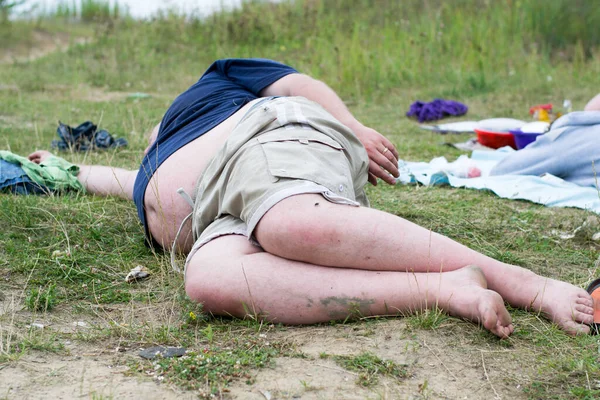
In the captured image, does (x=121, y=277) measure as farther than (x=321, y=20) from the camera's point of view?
No

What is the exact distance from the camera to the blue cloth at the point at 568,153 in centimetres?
374

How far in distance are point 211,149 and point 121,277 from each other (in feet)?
1.95

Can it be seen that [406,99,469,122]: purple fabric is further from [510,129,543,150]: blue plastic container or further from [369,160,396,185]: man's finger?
[369,160,396,185]: man's finger

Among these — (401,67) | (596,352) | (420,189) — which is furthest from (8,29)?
(596,352)

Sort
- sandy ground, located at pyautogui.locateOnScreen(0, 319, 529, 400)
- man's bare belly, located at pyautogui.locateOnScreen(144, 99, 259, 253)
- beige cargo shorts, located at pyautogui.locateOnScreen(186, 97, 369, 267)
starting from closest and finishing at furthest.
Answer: sandy ground, located at pyautogui.locateOnScreen(0, 319, 529, 400) → beige cargo shorts, located at pyautogui.locateOnScreen(186, 97, 369, 267) → man's bare belly, located at pyautogui.locateOnScreen(144, 99, 259, 253)

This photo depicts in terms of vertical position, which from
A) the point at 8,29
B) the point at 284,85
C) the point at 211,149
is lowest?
the point at 8,29

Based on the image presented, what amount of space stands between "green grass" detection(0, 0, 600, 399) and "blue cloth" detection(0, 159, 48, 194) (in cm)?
26

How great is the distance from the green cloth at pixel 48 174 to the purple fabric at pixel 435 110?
3938 millimetres

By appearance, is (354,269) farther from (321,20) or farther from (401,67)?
(321,20)

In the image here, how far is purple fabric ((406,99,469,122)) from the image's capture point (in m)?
6.71

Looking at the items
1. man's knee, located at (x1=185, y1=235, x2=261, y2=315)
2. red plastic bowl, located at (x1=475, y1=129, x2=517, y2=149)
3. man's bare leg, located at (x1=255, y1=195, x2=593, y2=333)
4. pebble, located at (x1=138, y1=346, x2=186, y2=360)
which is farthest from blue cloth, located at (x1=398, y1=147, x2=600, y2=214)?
pebble, located at (x1=138, y1=346, x2=186, y2=360)

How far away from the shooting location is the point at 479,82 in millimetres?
7809

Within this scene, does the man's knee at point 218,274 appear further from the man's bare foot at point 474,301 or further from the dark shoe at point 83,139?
the dark shoe at point 83,139

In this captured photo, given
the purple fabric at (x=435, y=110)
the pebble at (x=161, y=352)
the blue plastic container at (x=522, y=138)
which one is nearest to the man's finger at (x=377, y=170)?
the pebble at (x=161, y=352)
